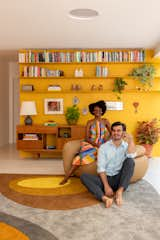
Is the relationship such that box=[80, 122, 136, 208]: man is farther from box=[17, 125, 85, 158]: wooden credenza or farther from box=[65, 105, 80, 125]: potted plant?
box=[65, 105, 80, 125]: potted plant

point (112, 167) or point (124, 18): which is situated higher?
point (124, 18)

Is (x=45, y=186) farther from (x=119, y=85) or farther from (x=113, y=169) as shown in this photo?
(x=119, y=85)

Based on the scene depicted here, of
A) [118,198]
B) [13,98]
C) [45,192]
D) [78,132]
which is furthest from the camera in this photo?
[13,98]

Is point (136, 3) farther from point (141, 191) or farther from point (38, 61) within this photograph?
point (38, 61)

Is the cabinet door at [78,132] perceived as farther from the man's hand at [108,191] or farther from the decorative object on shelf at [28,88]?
the man's hand at [108,191]

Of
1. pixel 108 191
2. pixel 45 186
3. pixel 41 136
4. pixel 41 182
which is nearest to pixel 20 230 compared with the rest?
pixel 108 191

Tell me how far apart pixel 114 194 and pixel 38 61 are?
4297 millimetres

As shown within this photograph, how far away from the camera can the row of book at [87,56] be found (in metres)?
7.41

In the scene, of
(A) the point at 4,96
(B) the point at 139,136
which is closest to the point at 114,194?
(B) the point at 139,136

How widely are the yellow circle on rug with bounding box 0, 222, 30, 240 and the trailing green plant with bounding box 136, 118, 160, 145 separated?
4.77 m

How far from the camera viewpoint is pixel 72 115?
24.2 feet

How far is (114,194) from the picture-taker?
4078mm

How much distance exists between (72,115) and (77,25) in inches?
92.2

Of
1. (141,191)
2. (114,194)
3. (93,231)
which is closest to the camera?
(93,231)
